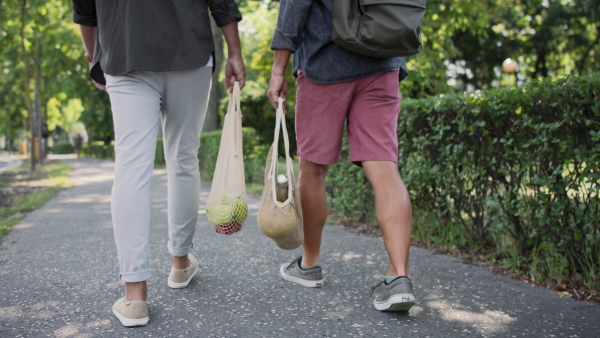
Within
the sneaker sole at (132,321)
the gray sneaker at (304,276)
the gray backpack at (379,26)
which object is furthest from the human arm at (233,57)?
the sneaker sole at (132,321)

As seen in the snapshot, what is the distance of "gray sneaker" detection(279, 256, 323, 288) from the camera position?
283 centimetres

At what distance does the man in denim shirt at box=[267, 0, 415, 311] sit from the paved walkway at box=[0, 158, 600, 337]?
306mm

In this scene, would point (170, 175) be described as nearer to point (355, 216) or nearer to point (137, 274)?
point (137, 274)

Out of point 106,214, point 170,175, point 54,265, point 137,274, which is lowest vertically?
point 106,214

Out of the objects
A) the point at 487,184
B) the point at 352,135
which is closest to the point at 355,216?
the point at 487,184

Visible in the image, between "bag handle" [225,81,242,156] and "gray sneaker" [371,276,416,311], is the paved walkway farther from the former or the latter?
"bag handle" [225,81,242,156]

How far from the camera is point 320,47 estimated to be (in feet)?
8.13

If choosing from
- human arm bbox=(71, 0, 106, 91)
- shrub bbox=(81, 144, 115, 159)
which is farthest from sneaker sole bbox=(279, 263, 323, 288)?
shrub bbox=(81, 144, 115, 159)

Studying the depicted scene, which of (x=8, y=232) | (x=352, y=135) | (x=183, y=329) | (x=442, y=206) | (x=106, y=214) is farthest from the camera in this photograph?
(x=106, y=214)

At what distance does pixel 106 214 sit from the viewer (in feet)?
18.7

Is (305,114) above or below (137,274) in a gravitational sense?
above

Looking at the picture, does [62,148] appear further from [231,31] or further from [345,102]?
[345,102]

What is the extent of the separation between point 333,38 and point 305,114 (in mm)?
406

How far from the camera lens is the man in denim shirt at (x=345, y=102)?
7.95 feet
